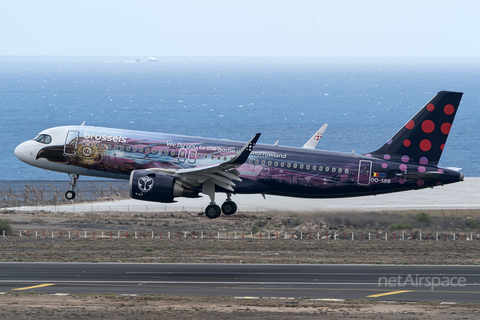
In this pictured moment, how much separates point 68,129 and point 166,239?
1358 cm

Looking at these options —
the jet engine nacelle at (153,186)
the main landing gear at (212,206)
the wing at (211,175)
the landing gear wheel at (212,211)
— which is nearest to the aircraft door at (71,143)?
the jet engine nacelle at (153,186)

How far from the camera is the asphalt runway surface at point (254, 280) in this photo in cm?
3132

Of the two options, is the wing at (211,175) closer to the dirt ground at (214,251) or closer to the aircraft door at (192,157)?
the aircraft door at (192,157)

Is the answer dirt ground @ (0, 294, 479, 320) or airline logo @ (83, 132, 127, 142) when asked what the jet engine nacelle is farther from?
dirt ground @ (0, 294, 479, 320)

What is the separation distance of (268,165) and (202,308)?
699 inches

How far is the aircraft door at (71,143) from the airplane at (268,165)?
0.38 ft

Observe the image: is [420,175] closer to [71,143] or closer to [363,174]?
[363,174]

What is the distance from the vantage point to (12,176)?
130125 millimetres

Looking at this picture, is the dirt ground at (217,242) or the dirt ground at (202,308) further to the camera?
the dirt ground at (217,242)

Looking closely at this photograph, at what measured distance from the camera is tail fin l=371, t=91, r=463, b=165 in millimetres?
44688

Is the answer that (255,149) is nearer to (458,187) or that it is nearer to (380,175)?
(380,175)

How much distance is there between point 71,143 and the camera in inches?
1796

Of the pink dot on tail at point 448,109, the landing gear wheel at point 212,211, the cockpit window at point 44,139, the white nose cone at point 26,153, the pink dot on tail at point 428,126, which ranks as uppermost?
the pink dot on tail at point 448,109

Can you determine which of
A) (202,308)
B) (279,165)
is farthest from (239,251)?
(202,308)
